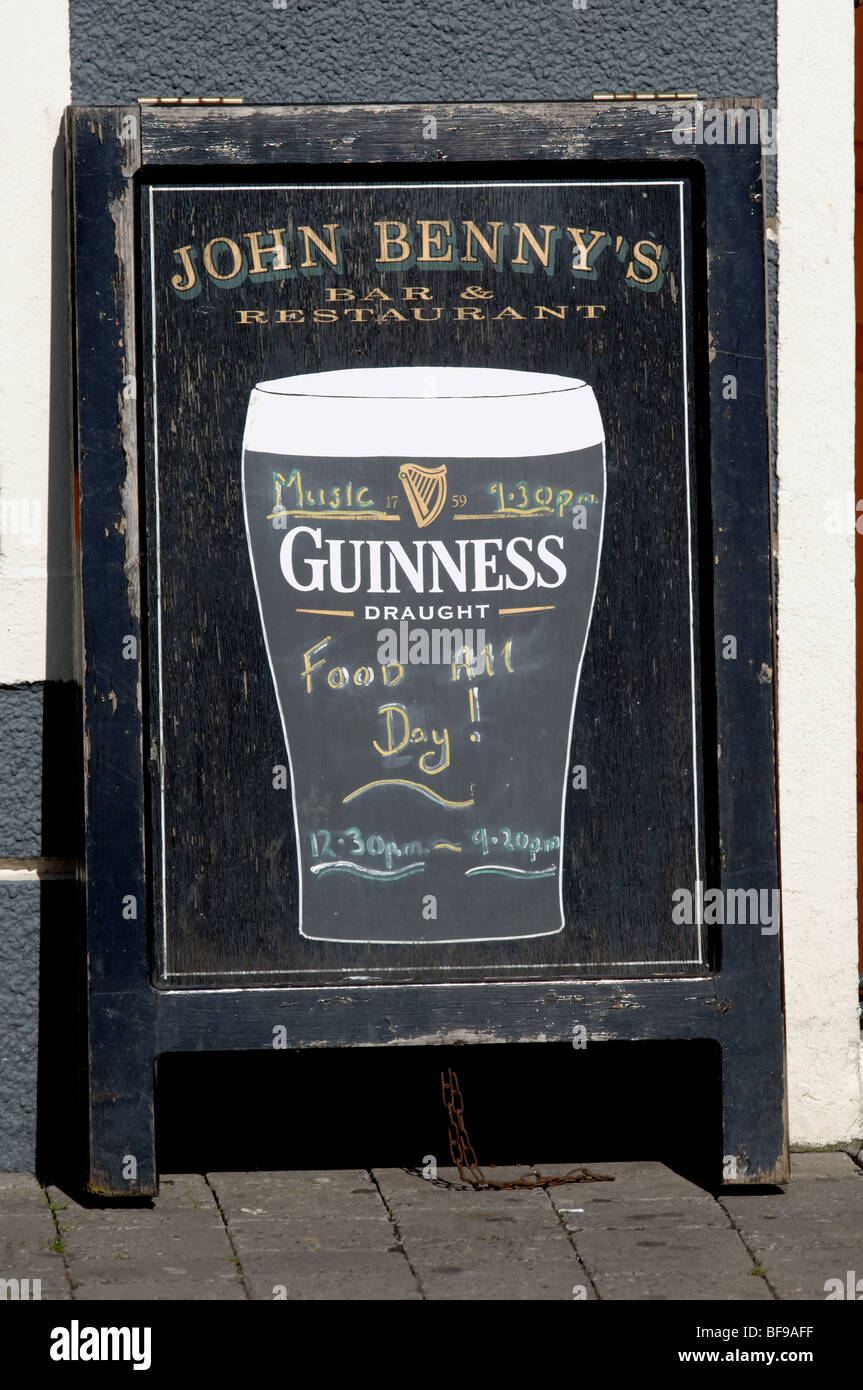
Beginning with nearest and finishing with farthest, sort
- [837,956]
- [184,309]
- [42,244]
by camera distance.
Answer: [184,309]
[42,244]
[837,956]

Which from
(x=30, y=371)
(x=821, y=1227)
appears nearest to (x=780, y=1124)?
(x=821, y=1227)

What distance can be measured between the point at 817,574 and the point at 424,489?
1.13 meters

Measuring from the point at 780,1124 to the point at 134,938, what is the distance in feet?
5.11

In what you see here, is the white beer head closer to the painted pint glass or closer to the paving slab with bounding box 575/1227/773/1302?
the painted pint glass

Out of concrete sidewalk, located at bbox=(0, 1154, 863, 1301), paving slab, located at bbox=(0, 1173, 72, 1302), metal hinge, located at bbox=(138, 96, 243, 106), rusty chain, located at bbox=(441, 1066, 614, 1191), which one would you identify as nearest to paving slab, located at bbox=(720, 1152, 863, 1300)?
concrete sidewalk, located at bbox=(0, 1154, 863, 1301)

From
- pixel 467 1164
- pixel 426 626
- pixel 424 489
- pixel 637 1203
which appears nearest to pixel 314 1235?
pixel 467 1164

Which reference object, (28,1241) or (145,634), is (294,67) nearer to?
(145,634)

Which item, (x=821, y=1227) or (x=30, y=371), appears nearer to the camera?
(x=821, y=1227)

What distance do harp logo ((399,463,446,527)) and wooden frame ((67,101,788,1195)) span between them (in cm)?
62

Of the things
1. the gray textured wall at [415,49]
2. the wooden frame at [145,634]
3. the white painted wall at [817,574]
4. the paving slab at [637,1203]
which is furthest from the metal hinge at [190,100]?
the paving slab at [637,1203]

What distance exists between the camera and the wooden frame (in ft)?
12.8

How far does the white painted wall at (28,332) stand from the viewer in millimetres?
4211
